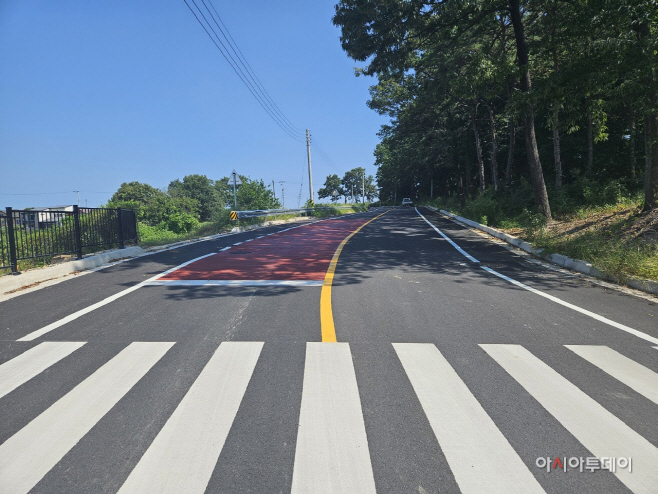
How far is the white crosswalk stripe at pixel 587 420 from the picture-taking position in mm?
2387

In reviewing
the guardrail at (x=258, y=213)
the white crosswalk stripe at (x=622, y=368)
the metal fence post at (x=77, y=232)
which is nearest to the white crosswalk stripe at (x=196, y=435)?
the white crosswalk stripe at (x=622, y=368)

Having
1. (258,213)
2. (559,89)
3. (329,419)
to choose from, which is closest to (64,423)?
(329,419)

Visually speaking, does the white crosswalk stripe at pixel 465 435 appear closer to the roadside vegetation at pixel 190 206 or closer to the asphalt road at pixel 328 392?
the asphalt road at pixel 328 392

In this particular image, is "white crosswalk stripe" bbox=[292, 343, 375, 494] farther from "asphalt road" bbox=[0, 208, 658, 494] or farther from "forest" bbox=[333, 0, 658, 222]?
"forest" bbox=[333, 0, 658, 222]

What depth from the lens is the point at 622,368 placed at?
382 centimetres

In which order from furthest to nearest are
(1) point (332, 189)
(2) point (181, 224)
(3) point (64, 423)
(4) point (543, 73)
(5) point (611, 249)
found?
(1) point (332, 189) → (2) point (181, 224) → (4) point (543, 73) → (5) point (611, 249) → (3) point (64, 423)

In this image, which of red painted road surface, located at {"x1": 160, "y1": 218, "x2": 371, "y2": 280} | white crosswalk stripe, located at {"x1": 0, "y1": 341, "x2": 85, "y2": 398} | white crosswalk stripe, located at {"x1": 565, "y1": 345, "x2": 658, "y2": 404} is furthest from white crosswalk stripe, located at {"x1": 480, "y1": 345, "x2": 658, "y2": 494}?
red painted road surface, located at {"x1": 160, "y1": 218, "x2": 371, "y2": 280}

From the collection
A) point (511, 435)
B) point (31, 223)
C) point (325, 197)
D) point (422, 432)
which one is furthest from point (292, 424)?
point (325, 197)

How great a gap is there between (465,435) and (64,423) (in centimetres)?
283

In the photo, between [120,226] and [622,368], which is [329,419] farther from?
[120,226]

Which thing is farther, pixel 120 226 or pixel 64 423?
pixel 120 226

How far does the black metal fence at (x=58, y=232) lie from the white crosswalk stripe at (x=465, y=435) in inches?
343

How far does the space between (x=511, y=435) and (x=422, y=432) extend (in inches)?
23.5

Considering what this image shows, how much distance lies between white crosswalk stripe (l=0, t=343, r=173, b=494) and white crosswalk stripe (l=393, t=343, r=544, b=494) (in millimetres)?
2455
